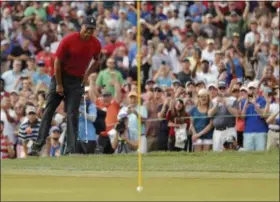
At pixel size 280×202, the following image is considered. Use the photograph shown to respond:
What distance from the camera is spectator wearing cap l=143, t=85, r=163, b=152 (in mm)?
20641

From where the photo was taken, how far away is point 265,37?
25141mm

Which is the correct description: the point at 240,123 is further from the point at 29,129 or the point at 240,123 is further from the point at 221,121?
the point at 29,129

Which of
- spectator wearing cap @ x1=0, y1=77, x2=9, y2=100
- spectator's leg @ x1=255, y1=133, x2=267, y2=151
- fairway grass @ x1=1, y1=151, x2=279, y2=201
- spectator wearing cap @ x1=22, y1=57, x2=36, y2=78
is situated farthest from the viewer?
spectator wearing cap @ x1=22, y1=57, x2=36, y2=78

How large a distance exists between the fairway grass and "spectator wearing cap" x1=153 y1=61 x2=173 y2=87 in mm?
4508

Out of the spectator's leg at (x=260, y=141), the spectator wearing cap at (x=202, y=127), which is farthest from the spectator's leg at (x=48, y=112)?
the spectator's leg at (x=260, y=141)

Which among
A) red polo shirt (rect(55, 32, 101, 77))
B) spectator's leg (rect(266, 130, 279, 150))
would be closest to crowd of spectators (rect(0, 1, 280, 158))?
spectator's leg (rect(266, 130, 279, 150))

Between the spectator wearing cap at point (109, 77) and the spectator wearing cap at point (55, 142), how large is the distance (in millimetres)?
2743

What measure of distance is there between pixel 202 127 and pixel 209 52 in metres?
A: 4.51

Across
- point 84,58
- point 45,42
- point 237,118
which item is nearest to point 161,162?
point 84,58

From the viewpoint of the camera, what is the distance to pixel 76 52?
1644cm

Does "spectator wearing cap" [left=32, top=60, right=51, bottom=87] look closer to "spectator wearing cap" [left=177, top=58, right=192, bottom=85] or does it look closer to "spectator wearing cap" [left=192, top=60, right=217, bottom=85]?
"spectator wearing cap" [left=177, top=58, right=192, bottom=85]

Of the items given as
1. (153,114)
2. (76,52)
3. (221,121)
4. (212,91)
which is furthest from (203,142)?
(76,52)

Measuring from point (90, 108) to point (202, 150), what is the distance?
2.05 meters

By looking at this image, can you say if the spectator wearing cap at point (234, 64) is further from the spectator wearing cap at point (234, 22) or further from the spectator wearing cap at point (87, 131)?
the spectator wearing cap at point (87, 131)
